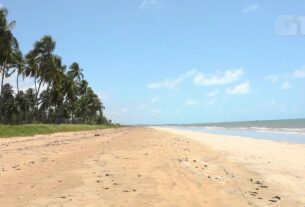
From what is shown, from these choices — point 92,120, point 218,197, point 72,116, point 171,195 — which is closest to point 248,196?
point 218,197

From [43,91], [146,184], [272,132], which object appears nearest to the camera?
[146,184]

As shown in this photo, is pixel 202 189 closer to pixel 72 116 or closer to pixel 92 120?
pixel 72 116

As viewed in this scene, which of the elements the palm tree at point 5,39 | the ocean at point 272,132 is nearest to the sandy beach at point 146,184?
the ocean at point 272,132

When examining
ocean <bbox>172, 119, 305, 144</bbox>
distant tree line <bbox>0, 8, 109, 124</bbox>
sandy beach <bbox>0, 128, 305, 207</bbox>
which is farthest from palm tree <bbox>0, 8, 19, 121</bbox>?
sandy beach <bbox>0, 128, 305, 207</bbox>

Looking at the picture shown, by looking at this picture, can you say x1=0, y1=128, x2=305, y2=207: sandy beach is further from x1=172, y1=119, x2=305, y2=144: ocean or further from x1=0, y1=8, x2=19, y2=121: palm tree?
x1=0, y1=8, x2=19, y2=121: palm tree

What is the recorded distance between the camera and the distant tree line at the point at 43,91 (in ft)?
193

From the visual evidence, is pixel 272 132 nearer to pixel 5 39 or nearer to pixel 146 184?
pixel 5 39

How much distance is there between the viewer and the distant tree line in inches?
2322

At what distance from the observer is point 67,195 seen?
900 centimetres

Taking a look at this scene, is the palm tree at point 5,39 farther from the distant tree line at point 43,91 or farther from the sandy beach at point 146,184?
the sandy beach at point 146,184

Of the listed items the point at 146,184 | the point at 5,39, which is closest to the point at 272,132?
the point at 5,39

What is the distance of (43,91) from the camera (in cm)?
11281

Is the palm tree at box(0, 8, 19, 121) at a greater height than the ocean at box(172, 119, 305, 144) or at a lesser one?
greater

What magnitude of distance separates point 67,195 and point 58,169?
463 cm
